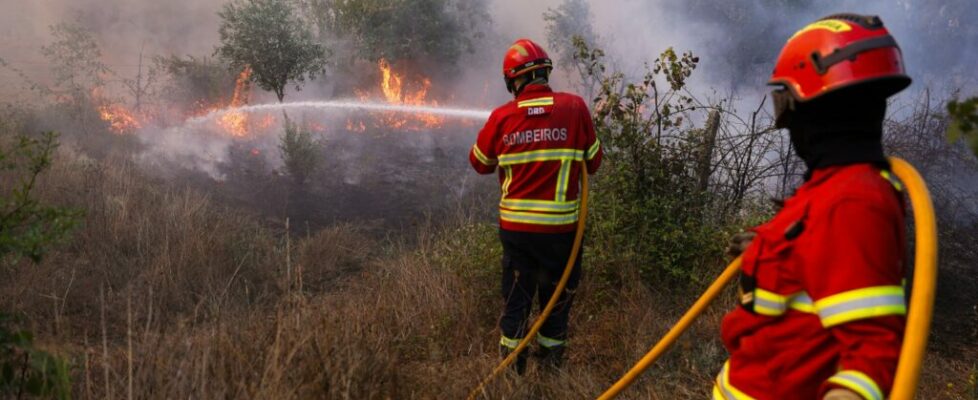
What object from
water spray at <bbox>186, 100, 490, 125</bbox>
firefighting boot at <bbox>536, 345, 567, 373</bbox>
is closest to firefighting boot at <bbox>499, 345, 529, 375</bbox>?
firefighting boot at <bbox>536, 345, 567, 373</bbox>

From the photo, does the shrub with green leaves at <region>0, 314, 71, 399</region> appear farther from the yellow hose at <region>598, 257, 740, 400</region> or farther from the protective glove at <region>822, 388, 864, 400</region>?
the protective glove at <region>822, 388, 864, 400</region>

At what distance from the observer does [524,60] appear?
379 centimetres

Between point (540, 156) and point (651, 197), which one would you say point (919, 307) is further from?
point (651, 197)

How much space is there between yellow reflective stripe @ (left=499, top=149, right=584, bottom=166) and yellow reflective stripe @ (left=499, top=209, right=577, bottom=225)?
313mm

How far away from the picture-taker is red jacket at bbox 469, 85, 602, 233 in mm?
3650

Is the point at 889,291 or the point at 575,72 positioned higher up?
the point at 575,72

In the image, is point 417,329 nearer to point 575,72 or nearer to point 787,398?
point 787,398

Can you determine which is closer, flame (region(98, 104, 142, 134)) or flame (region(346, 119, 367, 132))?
flame (region(98, 104, 142, 134))

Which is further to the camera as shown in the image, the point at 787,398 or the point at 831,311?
the point at 787,398

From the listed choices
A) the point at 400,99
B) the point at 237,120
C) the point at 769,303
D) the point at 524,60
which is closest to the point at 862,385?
the point at 769,303

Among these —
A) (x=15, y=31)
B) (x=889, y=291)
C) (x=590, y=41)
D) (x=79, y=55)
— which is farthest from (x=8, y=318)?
(x=15, y=31)

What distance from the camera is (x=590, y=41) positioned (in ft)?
66.3

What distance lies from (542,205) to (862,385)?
2.44 meters

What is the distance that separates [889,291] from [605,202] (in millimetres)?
4110
